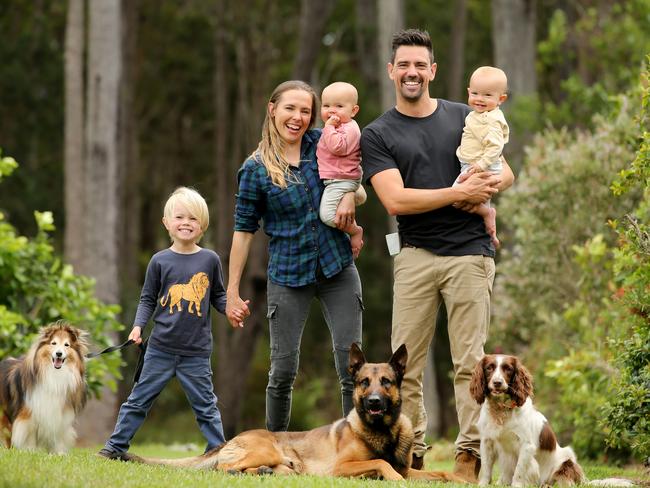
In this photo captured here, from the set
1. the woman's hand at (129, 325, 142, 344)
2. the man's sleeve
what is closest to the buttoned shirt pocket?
the man's sleeve

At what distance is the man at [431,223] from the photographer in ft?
27.5

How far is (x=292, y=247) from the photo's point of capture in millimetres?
8781

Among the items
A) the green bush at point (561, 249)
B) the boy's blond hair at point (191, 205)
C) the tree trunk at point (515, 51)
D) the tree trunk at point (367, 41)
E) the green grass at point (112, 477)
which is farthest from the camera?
the tree trunk at point (367, 41)

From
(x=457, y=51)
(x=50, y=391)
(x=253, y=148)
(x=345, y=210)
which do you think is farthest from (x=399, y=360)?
(x=457, y=51)

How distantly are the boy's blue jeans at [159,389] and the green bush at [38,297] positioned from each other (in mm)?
4035

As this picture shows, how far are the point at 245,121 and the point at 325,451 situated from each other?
72.0 ft

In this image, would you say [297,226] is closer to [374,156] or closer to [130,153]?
[374,156]

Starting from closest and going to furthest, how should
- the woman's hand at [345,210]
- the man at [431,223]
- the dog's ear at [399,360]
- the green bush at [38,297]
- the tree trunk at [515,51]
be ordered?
the dog's ear at [399,360]
the man at [431,223]
the woman's hand at [345,210]
the green bush at [38,297]
the tree trunk at [515,51]

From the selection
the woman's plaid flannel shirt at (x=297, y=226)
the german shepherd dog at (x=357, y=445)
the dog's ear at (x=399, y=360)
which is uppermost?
the woman's plaid flannel shirt at (x=297, y=226)

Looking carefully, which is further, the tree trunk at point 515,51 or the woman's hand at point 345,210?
the tree trunk at point 515,51

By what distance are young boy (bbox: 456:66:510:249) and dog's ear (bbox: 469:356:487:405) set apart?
119cm

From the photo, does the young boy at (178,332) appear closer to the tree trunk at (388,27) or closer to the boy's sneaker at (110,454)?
the boy's sneaker at (110,454)

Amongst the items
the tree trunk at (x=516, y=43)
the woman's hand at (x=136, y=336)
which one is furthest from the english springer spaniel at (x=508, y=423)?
the tree trunk at (x=516, y=43)

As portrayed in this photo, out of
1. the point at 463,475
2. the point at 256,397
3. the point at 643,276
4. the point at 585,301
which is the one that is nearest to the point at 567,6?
the point at 256,397
